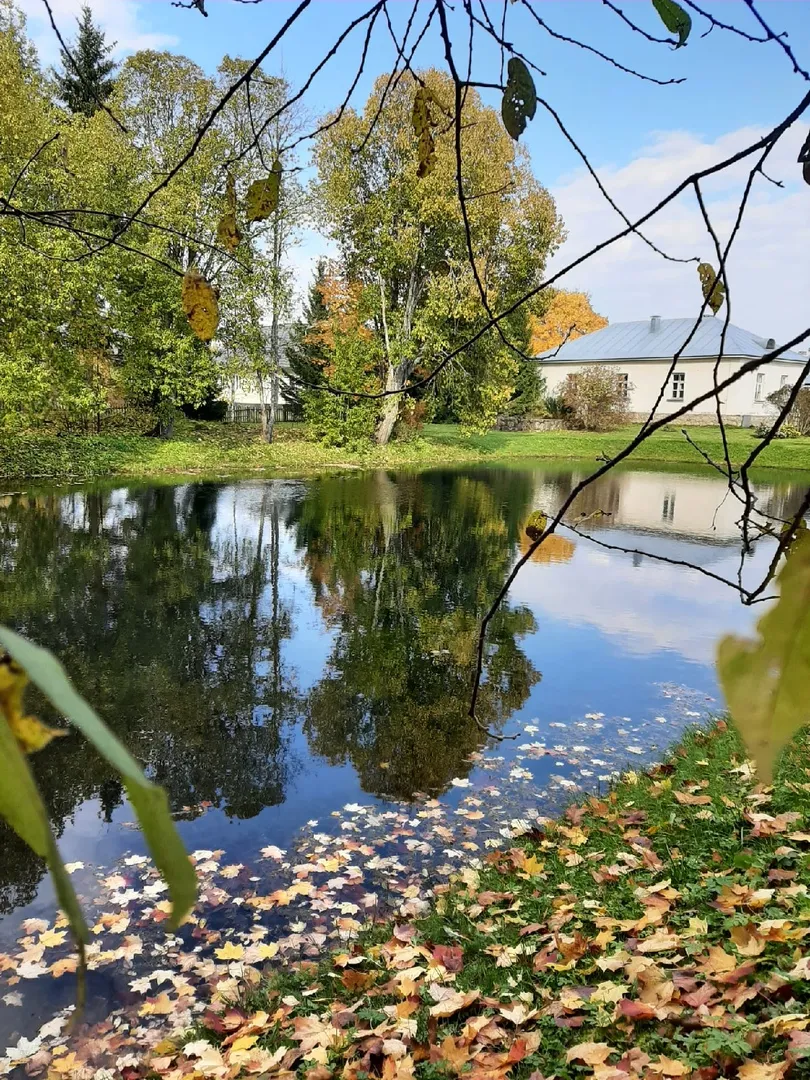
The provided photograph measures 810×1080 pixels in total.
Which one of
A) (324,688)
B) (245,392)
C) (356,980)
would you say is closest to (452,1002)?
(356,980)

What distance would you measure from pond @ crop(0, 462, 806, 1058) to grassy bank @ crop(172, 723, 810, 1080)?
18.3 inches

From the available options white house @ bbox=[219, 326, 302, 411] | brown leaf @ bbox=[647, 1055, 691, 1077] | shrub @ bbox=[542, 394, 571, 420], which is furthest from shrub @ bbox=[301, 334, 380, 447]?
brown leaf @ bbox=[647, 1055, 691, 1077]

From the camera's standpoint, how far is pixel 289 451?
23.6 metres

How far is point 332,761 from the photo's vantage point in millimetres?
5336

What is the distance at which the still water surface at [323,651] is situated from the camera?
493 cm

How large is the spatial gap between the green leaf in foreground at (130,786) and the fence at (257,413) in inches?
1123

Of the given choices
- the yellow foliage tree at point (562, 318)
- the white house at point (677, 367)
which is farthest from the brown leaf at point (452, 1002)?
the yellow foliage tree at point (562, 318)

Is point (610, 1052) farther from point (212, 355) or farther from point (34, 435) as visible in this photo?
point (212, 355)

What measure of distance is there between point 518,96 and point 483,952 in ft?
9.86

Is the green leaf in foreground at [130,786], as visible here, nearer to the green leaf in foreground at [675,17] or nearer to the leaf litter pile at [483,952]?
the green leaf in foreground at [675,17]

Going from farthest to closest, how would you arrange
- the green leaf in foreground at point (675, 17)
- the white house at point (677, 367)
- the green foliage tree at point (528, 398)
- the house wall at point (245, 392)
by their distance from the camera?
→ the white house at point (677, 367)
the green foliage tree at point (528, 398)
the house wall at point (245, 392)
the green leaf in foreground at point (675, 17)

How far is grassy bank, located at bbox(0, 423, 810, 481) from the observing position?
17.5 meters

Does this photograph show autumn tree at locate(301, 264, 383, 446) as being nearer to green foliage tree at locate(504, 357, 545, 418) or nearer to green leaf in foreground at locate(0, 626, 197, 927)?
green foliage tree at locate(504, 357, 545, 418)

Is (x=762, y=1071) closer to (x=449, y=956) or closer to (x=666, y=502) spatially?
(x=449, y=956)
